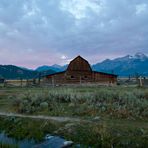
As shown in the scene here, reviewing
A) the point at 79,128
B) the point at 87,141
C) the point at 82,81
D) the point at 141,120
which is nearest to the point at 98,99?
the point at 141,120

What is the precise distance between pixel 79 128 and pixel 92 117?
2.56 m

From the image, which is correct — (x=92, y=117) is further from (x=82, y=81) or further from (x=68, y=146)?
(x=82, y=81)

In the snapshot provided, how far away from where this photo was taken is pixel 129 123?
44.3 feet

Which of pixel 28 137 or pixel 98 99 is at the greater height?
pixel 98 99

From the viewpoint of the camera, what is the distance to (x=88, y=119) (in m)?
14.7

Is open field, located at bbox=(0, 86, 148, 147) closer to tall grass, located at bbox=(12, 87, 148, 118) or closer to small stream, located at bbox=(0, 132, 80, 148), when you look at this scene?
tall grass, located at bbox=(12, 87, 148, 118)

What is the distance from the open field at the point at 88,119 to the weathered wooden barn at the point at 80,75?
1296 inches

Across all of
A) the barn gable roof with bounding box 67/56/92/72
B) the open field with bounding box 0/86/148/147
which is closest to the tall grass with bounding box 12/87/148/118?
the open field with bounding box 0/86/148/147

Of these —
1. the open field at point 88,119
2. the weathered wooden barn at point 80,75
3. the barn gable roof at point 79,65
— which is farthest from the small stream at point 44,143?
the barn gable roof at point 79,65

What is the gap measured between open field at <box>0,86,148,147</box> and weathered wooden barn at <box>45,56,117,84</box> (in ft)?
108

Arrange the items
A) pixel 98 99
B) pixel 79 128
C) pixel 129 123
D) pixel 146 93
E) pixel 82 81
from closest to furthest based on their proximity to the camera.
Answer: pixel 79 128 → pixel 129 123 → pixel 98 99 → pixel 146 93 → pixel 82 81

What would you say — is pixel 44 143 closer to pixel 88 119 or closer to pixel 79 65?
pixel 88 119

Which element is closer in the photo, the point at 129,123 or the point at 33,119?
the point at 129,123

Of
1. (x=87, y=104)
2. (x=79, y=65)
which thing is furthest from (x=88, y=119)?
(x=79, y=65)
